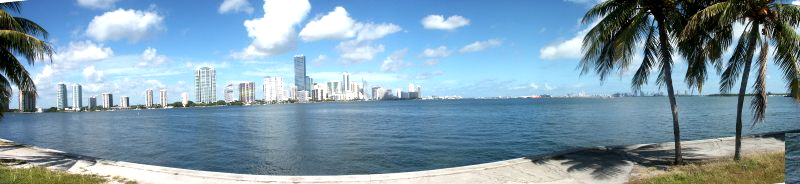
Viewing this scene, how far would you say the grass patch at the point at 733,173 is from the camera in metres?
5.98

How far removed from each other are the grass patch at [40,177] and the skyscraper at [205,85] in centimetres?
15546

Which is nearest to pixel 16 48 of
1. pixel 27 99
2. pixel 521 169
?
pixel 27 99

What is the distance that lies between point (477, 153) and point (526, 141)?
17.8 ft

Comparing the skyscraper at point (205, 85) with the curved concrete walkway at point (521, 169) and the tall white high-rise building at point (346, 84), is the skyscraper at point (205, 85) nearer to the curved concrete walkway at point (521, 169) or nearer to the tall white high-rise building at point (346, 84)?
the tall white high-rise building at point (346, 84)

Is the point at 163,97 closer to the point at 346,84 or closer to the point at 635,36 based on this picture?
the point at 346,84

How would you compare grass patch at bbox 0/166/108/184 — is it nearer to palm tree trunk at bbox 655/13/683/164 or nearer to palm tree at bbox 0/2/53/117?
palm tree at bbox 0/2/53/117

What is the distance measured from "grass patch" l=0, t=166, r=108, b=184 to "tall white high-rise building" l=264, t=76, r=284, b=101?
174376 millimetres

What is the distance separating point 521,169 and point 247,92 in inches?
7453

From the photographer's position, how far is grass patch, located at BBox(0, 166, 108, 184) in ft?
22.9

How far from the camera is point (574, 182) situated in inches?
291

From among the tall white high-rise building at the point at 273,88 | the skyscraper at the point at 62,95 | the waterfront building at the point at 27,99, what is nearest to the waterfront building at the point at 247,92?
the tall white high-rise building at the point at 273,88

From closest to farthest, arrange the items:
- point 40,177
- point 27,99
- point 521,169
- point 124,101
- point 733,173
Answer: point 733,173 → point 40,177 → point 521,169 → point 27,99 → point 124,101

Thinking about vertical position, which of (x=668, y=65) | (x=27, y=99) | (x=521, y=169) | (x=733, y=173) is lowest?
(x=521, y=169)

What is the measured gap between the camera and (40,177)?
7.33m
